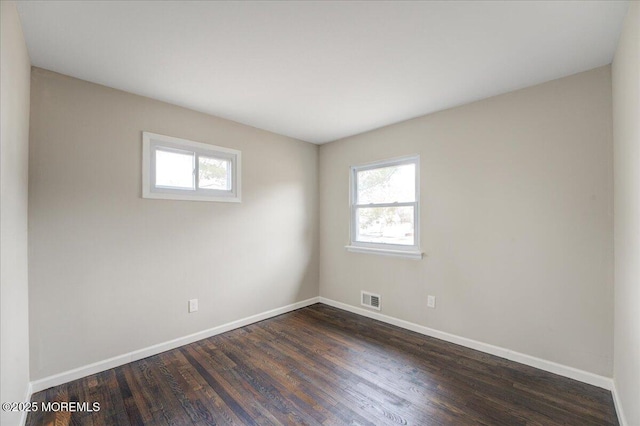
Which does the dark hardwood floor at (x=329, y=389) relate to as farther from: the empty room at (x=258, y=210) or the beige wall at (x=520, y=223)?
the beige wall at (x=520, y=223)

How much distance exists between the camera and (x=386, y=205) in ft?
11.5

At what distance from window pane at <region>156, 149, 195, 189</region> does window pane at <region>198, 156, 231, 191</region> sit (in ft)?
0.36

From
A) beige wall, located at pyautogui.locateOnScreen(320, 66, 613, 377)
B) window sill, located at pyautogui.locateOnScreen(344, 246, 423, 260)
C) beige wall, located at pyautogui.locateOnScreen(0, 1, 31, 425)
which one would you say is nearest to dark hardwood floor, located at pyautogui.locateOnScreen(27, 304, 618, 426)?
beige wall, located at pyautogui.locateOnScreen(320, 66, 613, 377)

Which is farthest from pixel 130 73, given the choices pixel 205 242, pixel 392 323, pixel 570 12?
pixel 392 323

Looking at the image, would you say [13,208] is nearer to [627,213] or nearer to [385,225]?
[385,225]

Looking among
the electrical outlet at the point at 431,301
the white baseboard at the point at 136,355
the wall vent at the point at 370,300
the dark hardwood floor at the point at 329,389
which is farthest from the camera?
the wall vent at the point at 370,300

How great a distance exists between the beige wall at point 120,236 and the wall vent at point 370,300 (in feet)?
4.21

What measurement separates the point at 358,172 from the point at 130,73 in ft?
9.00

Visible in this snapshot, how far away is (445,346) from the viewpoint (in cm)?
276

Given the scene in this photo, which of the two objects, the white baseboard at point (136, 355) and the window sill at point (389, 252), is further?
the window sill at point (389, 252)

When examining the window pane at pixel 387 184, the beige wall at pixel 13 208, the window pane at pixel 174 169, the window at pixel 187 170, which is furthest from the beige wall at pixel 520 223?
the beige wall at pixel 13 208

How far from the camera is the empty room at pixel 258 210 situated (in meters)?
1.63

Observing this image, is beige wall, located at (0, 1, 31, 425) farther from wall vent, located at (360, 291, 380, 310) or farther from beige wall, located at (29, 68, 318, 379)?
wall vent, located at (360, 291, 380, 310)

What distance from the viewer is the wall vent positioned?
3529 millimetres
